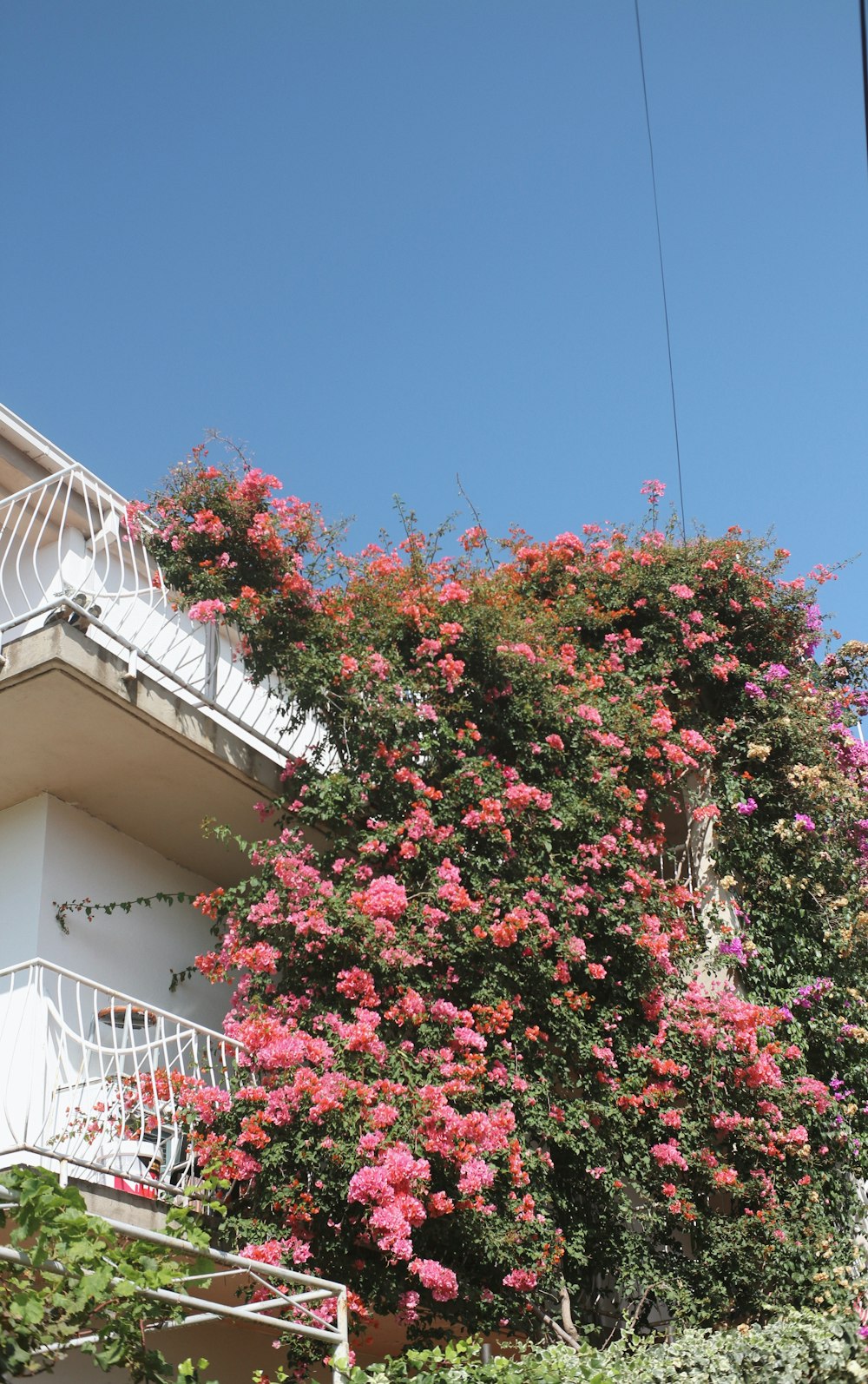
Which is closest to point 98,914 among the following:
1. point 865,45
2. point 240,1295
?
point 240,1295

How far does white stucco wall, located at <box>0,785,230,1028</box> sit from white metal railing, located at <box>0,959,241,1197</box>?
27cm

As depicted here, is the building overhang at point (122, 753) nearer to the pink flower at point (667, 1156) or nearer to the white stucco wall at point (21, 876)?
the white stucco wall at point (21, 876)

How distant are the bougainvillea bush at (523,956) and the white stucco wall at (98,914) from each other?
0.66 meters

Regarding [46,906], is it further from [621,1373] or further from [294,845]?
[621,1373]

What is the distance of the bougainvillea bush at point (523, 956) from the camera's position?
22.2ft

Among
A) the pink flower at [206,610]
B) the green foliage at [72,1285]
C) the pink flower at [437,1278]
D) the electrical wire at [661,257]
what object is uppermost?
the electrical wire at [661,257]

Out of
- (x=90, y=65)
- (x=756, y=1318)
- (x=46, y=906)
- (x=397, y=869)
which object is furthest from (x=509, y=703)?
(x=90, y=65)

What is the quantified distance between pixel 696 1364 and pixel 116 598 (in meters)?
5.53

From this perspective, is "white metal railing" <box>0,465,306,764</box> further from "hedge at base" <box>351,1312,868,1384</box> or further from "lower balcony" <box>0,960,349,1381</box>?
"hedge at base" <box>351,1312,868,1384</box>

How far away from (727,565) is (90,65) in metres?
6.29

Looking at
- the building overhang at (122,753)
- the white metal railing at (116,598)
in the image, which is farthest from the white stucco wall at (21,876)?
the white metal railing at (116,598)

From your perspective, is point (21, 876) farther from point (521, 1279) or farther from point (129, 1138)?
point (521, 1279)

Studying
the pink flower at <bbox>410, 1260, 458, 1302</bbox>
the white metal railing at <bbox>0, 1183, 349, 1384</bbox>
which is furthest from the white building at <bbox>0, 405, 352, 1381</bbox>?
the pink flower at <bbox>410, 1260, 458, 1302</bbox>

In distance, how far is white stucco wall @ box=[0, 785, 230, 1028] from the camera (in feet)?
27.2
